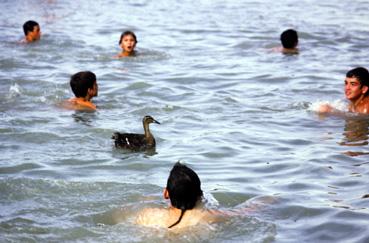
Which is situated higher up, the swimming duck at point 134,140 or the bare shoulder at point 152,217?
the swimming duck at point 134,140

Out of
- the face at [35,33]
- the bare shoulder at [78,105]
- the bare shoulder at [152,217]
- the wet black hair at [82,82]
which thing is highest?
the face at [35,33]

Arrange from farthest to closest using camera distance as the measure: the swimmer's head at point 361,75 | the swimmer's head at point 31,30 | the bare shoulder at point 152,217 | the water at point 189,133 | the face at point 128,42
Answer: the swimmer's head at point 31,30, the face at point 128,42, the swimmer's head at point 361,75, the water at point 189,133, the bare shoulder at point 152,217

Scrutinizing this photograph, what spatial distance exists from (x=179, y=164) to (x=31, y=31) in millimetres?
12147

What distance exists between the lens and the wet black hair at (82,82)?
12.1m

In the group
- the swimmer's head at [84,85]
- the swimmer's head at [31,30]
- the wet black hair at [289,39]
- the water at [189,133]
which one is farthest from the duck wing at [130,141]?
the swimmer's head at [31,30]

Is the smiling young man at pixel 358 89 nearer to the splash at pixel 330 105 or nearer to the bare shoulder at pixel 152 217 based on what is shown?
the splash at pixel 330 105

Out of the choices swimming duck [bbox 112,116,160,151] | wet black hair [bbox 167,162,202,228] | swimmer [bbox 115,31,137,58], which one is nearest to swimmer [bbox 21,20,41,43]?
swimmer [bbox 115,31,137,58]

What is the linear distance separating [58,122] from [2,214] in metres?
3.91

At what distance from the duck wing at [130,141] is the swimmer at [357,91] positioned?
367 centimetres

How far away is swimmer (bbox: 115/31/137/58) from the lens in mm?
16562

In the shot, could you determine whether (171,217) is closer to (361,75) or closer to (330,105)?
(361,75)

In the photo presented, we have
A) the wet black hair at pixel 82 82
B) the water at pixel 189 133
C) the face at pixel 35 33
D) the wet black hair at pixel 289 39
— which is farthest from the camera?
the face at pixel 35 33

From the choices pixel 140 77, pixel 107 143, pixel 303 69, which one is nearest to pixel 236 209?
pixel 107 143

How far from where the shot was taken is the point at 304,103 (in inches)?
505
